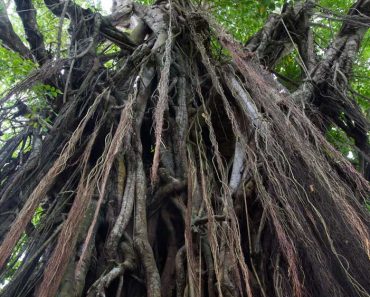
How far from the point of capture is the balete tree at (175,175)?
4.84 feet

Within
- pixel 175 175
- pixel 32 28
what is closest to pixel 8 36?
pixel 32 28

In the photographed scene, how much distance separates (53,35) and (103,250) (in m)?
3.11

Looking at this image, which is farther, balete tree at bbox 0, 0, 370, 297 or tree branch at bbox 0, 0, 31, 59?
tree branch at bbox 0, 0, 31, 59

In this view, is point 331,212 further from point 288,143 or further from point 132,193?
point 132,193

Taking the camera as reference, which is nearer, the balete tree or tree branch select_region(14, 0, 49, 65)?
the balete tree

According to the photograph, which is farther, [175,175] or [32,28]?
[32,28]

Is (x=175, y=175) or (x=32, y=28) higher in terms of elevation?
(x=32, y=28)

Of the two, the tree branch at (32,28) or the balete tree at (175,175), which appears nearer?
the balete tree at (175,175)

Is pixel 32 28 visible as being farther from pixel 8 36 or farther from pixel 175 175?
pixel 175 175

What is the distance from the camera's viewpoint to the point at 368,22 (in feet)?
10.0

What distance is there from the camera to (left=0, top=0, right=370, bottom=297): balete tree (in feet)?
4.84

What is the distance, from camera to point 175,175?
6.68 feet

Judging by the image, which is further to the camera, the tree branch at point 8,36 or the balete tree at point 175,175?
the tree branch at point 8,36

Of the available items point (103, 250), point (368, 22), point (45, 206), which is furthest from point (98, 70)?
point (368, 22)
